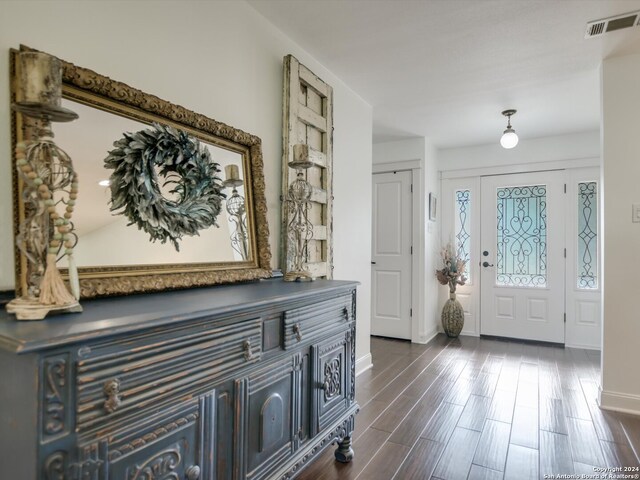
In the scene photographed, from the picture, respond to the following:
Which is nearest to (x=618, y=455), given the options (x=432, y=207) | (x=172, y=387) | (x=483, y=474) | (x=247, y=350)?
(x=483, y=474)

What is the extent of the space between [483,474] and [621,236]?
6.46 feet

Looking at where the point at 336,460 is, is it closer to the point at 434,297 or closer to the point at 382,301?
the point at 382,301

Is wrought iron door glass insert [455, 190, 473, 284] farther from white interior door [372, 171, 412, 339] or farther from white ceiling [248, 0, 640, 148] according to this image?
white ceiling [248, 0, 640, 148]

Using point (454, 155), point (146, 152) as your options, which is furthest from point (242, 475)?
point (454, 155)

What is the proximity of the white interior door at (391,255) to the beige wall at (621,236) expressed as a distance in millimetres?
2211

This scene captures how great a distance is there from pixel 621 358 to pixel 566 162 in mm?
2705

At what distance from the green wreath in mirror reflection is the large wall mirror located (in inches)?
1.2

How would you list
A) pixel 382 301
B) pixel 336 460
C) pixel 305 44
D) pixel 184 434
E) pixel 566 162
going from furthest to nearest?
pixel 382 301
pixel 566 162
pixel 305 44
pixel 336 460
pixel 184 434

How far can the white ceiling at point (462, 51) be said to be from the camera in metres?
2.16

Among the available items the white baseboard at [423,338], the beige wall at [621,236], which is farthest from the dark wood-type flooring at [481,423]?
the white baseboard at [423,338]

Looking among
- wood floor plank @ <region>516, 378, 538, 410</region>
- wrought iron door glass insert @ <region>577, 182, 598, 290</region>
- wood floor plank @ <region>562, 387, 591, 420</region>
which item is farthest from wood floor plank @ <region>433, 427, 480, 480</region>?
wrought iron door glass insert @ <region>577, 182, 598, 290</region>

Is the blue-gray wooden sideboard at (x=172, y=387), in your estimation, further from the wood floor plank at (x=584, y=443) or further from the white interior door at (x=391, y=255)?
the white interior door at (x=391, y=255)

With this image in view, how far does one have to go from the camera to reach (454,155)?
205 inches

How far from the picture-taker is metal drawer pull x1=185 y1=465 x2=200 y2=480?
1.13 m
